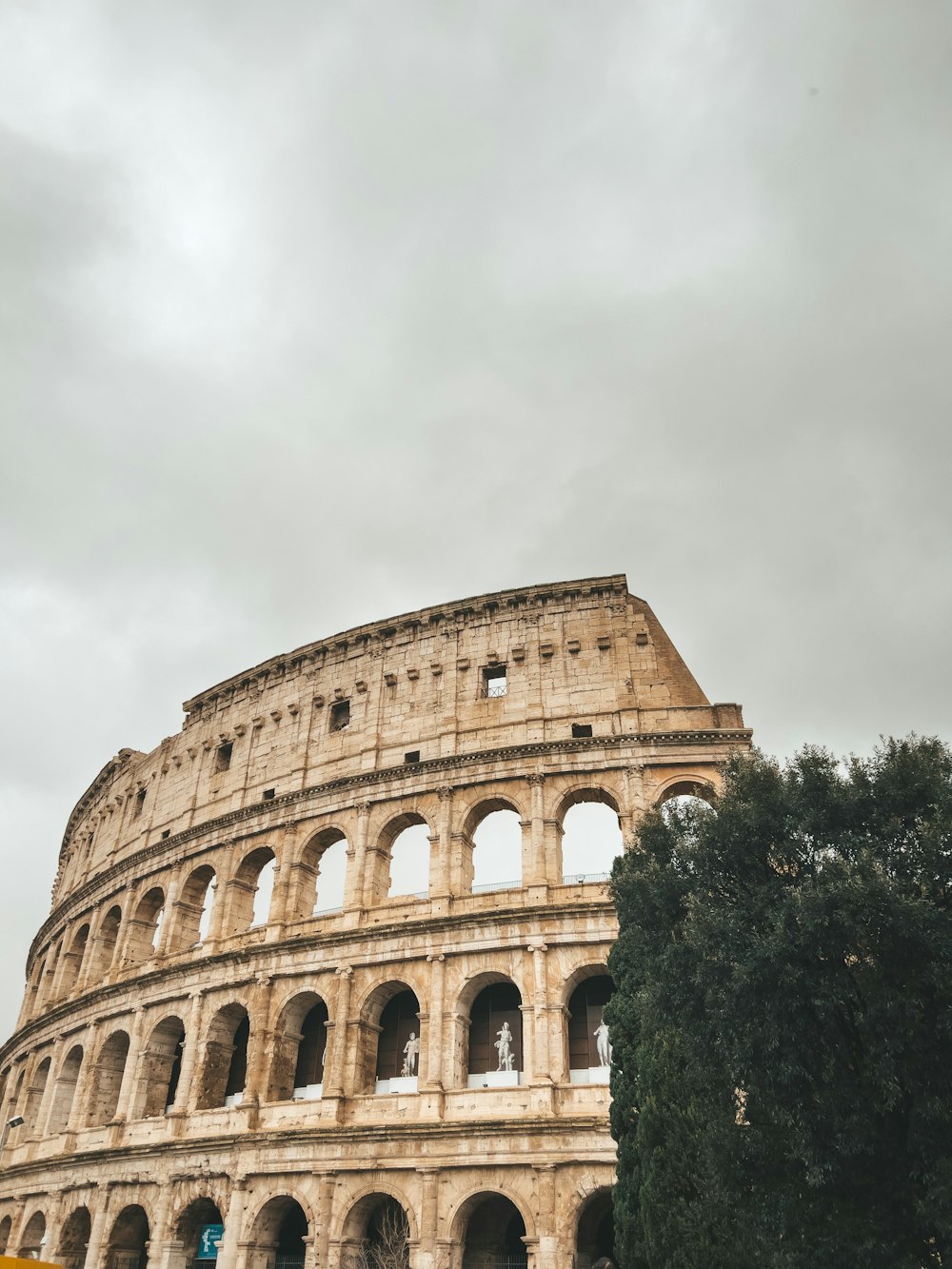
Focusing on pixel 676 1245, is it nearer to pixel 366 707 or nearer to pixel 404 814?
pixel 404 814

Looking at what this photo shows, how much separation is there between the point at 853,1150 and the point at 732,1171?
2270 millimetres

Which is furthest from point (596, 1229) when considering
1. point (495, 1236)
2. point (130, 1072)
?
point (130, 1072)

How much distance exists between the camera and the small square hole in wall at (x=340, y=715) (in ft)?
103

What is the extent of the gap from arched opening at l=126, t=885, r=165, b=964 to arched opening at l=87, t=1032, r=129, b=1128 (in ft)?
8.79

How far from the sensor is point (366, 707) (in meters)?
30.6

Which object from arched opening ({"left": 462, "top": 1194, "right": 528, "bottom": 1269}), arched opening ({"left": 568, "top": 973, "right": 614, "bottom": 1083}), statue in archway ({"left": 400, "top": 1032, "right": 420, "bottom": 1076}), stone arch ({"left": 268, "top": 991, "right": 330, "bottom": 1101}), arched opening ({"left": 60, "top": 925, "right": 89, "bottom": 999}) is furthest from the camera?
arched opening ({"left": 60, "top": 925, "right": 89, "bottom": 999})

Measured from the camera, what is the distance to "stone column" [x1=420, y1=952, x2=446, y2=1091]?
2288cm

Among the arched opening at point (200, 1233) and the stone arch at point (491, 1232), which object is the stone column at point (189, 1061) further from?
the stone arch at point (491, 1232)

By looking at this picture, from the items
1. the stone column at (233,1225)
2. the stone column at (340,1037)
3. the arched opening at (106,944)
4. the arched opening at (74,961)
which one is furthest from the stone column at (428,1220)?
the arched opening at (74,961)

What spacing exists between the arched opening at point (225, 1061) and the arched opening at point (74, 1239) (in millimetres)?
6073

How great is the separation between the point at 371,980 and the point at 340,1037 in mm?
1609

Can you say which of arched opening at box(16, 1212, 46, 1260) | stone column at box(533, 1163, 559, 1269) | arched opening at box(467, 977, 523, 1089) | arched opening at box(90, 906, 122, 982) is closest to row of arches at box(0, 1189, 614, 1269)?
stone column at box(533, 1163, 559, 1269)

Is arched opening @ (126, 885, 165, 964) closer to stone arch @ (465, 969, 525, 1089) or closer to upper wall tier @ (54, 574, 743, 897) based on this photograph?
upper wall tier @ (54, 574, 743, 897)

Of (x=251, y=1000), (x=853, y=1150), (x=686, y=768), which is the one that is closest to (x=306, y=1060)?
(x=251, y=1000)
